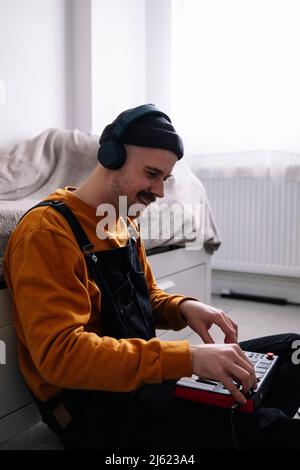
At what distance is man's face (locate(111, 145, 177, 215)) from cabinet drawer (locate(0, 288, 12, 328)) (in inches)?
11.0

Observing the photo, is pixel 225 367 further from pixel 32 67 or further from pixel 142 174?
pixel 32 67

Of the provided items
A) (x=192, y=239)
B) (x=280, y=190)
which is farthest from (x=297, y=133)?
(x=192, y=239)

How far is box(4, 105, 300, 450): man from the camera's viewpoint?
64 centimetres

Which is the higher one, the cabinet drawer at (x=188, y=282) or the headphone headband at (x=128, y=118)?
the headphone headband at (x=128, y=118)

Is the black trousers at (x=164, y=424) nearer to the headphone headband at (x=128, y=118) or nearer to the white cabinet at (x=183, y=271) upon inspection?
the headphone headband at (x=128, y=118)

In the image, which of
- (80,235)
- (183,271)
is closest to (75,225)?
(80,235)

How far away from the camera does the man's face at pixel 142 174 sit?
76cm

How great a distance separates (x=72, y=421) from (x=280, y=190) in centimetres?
175

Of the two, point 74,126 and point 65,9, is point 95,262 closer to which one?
point 74,126

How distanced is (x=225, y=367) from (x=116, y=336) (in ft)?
0.73

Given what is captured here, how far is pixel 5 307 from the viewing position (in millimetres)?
844

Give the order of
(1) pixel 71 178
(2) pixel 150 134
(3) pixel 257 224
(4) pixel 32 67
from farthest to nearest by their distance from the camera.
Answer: (3) pixel 257 224 < (4) pixel 32 67 < (1) pixel 71 178 < (2) pixel 150 134

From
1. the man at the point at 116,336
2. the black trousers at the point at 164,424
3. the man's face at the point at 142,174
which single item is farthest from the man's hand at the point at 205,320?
the man's face at the point at 142,174

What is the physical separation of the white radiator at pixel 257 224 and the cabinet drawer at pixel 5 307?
1.68m
